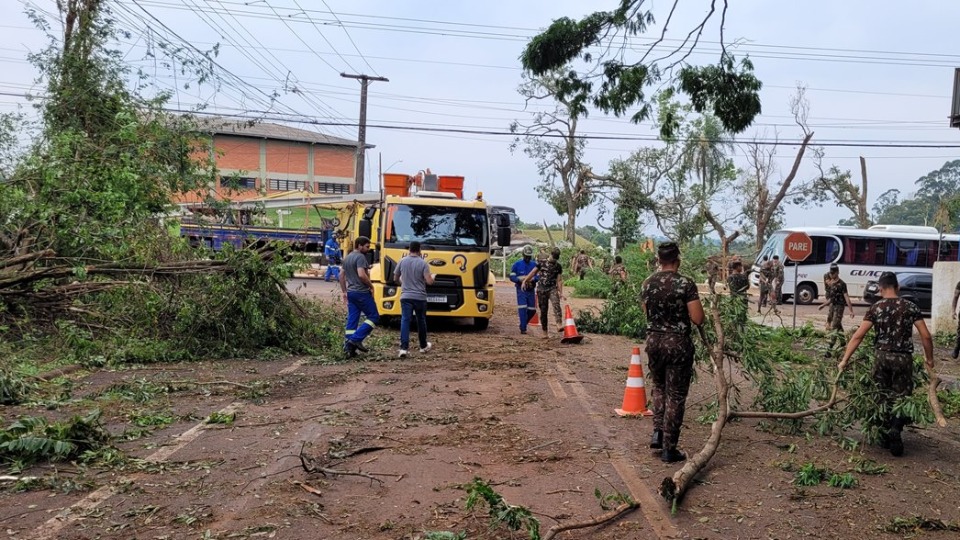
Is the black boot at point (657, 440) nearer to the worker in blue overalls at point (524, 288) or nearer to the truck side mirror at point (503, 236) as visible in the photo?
the truck side mirror at point (503, 236)

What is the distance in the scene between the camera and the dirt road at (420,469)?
4.79 meters

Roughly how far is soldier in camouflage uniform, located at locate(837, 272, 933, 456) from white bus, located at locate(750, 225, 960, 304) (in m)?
25.9

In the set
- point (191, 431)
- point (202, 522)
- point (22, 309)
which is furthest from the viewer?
point (22, 309)

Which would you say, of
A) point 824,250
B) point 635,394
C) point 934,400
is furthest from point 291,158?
point 934,400

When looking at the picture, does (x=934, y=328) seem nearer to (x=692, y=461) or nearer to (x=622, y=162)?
(x=692, y=461)

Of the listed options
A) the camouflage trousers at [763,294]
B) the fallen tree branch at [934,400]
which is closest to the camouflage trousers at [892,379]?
the fallen tree branch at [934,400]

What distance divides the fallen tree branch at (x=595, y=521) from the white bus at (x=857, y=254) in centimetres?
2866

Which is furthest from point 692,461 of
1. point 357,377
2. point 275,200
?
point 275,200

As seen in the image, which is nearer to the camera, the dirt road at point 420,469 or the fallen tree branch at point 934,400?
the dirt road at point 420,469

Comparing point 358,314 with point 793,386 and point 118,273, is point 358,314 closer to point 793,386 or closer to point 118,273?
point 118,273

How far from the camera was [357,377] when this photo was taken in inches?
391

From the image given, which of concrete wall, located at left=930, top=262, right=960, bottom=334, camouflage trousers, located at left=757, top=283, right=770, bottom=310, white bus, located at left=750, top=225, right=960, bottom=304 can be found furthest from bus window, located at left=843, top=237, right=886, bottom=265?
concrete wall, located at left=930, top=262, right=960, bottom=334

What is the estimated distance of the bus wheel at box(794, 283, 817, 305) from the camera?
3216cm

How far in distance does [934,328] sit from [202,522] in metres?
18.7
